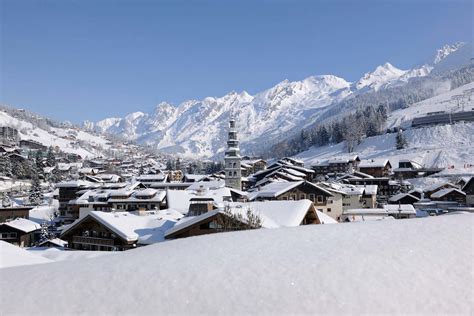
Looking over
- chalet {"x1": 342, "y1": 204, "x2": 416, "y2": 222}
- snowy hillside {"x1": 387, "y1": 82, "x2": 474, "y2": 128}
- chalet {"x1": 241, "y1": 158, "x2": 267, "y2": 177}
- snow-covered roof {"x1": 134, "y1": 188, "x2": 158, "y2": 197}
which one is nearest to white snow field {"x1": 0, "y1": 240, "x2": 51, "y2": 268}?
chalet {"x1": 342, "y1": 204, "x2": 416, "y2": 222}

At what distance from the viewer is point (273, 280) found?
8.03m

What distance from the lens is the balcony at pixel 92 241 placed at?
94.1 ft

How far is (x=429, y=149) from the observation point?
417 ft

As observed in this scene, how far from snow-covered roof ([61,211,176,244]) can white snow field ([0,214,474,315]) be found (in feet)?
55.8

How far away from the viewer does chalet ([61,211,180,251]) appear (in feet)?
90.5

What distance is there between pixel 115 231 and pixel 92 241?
9.63ft

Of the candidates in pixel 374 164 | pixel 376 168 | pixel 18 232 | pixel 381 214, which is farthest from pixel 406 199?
pixel 18 232

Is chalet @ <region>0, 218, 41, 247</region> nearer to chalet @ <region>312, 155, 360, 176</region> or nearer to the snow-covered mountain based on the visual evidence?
chalet @ <region>312, 155, 360, 176</region>

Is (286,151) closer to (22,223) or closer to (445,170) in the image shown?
(445,170)

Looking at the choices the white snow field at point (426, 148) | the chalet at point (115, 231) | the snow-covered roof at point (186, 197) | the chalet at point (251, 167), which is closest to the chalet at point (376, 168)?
the white snow field at point (426, 148)

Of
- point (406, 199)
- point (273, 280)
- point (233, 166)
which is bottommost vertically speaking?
point (406, 199)

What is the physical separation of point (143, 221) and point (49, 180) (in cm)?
10463

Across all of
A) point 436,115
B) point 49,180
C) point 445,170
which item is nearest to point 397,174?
point 445,170

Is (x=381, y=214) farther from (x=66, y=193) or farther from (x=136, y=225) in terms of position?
(x=66, y=193)
